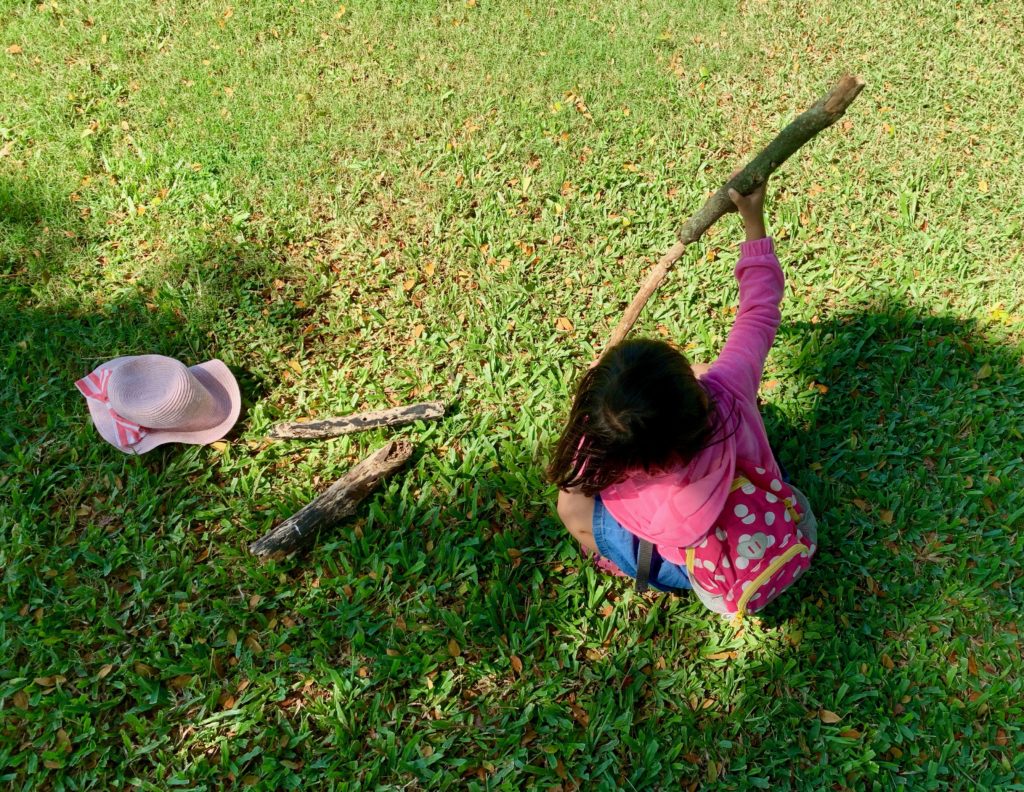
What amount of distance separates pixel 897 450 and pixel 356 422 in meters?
2.73

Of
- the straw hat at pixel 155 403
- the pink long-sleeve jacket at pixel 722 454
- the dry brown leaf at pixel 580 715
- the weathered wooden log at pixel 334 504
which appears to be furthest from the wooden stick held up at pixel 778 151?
the straw hat at pixel 155 403

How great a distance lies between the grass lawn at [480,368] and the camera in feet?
9.13

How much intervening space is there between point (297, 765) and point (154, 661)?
743 mm

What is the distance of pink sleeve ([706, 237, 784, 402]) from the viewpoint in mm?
2373

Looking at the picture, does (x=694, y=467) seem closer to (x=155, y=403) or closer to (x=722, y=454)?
(x=722, y=454)

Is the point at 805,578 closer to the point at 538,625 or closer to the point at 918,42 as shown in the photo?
the point at 538,625

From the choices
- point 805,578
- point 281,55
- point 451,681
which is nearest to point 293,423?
point 451,681

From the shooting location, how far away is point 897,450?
345cm

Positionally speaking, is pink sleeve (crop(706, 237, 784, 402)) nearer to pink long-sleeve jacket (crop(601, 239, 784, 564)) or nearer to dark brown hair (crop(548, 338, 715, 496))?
pink long-sleeve jacket (crop(601, 239, 784, 564))

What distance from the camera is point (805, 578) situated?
10.3 feet

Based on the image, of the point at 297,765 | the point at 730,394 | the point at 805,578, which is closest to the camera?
the point at 730,394

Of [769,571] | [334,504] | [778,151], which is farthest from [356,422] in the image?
[778,151]

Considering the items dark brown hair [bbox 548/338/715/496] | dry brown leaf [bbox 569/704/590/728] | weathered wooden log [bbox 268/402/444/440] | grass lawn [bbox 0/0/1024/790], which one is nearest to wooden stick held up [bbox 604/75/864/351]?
dark brown hair [bbox 548/338/715/496]

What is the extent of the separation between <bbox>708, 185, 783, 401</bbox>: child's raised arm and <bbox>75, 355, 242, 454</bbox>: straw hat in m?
2.37
